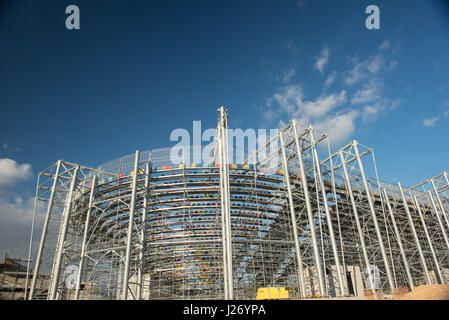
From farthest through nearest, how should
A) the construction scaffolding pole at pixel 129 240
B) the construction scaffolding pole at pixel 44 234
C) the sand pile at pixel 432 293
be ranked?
the construction scaffolding pole at pixel 44 234, the construction scaffolding pole at pixel 129 240, the sand pile at pixel 432 293

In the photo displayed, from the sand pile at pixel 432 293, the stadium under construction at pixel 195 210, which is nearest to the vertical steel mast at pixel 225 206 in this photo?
the stadium under construction at pixel 195 210

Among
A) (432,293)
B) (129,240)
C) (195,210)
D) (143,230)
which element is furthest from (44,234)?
(432,293)

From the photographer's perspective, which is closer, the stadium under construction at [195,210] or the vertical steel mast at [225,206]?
the vertical steel mast at [225,206]

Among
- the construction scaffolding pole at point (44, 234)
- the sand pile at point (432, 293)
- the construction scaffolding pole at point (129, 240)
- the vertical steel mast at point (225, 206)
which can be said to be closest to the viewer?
the sand pile at point (432, 293)

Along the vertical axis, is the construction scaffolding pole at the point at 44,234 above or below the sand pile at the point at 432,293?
above

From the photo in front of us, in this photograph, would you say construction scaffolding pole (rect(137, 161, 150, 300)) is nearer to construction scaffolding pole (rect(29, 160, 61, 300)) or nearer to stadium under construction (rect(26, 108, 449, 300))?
stadium under construction (rect(26, 108, 449, 300))

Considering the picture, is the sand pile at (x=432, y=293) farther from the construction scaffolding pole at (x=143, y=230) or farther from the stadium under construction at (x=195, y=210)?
the construction scaffolding pole at (x=143, y=230)

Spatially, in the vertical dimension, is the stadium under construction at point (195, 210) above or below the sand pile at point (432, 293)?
above

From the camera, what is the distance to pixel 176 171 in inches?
860

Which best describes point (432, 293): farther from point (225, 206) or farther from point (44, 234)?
point (44, 234)

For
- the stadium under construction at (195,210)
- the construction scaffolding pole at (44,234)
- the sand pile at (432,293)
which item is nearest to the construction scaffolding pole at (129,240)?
the stadium under construction at (195,210)

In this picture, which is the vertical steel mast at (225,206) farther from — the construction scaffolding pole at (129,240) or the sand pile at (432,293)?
the sand pile at (432,293)

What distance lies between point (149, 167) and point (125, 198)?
403cm
